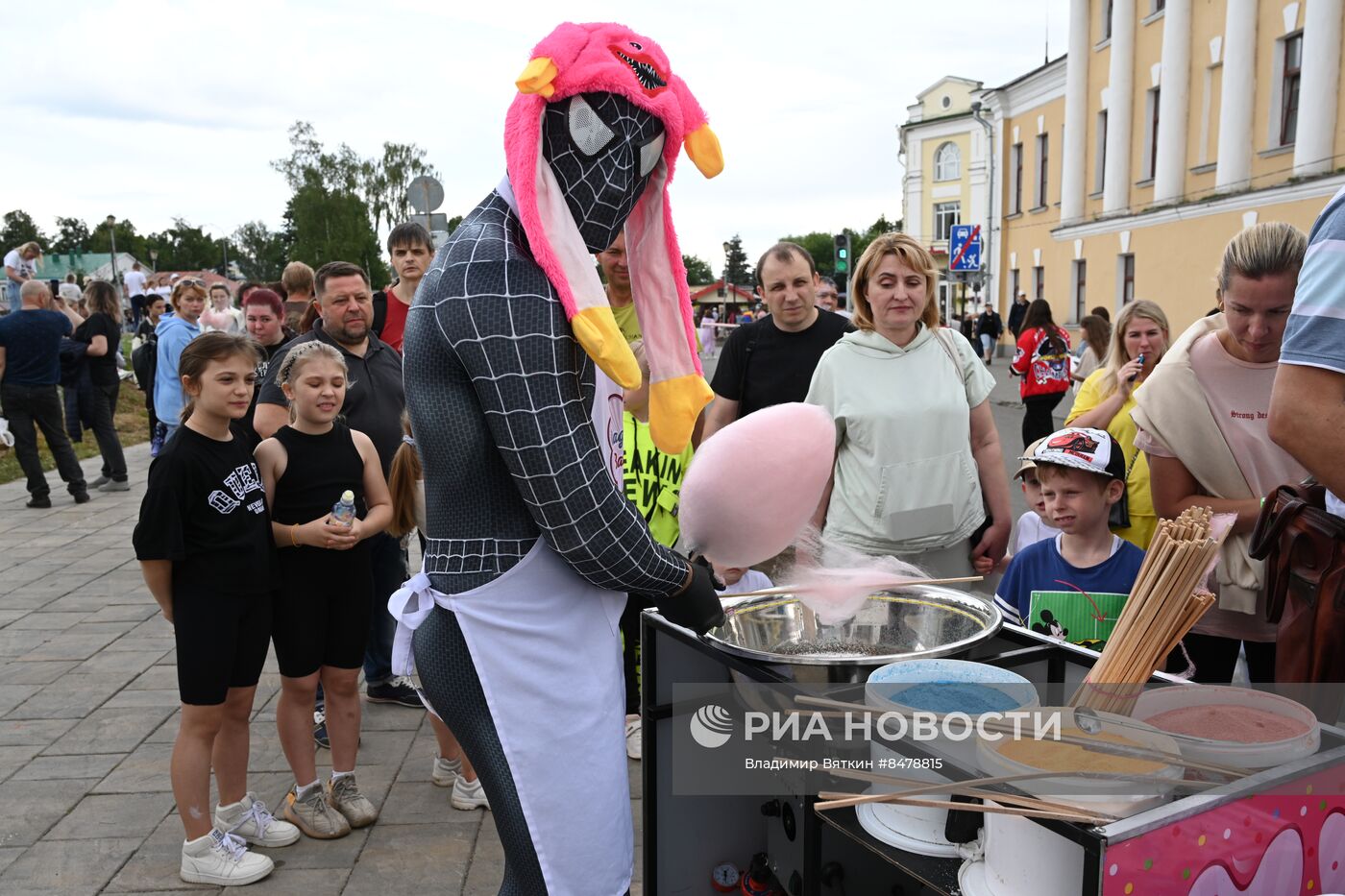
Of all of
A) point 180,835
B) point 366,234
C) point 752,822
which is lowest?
point 180,835

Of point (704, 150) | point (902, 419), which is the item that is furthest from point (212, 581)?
point (902, 419)

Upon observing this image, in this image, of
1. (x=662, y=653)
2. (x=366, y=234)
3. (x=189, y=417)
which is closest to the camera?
(x=662, y=653)

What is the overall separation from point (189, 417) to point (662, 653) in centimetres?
147

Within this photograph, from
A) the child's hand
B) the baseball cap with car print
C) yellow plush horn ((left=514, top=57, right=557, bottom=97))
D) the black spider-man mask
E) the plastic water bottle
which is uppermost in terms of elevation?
yellow plush horn ((left=514, top=57, right=557, bottom=97))

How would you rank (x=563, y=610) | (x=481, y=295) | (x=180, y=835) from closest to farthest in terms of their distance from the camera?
1. (x=481, y=295)
2. (x=563, y=610)
3. (x=180, y=835)

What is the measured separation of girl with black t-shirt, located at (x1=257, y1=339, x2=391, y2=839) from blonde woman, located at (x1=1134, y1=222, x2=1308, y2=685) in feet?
7.11

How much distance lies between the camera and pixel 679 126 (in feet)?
5.24

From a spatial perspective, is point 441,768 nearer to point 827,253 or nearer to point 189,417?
point 189,417

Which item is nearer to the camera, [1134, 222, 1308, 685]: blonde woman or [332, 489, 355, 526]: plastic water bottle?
[1134, 222, 1308, 685]: blonde woman

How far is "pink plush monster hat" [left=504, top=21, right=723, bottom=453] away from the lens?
1467mm

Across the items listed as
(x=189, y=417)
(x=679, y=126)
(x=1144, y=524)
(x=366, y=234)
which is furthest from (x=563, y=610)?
(x=366, y=234)

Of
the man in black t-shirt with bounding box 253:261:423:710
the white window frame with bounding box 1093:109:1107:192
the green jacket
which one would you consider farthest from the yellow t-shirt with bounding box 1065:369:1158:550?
the white window frame with bounding box 1093:109:1107:192

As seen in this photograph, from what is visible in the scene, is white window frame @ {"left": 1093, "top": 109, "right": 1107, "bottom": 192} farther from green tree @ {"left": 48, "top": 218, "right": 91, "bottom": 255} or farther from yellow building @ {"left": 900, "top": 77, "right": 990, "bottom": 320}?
green tree @ {"left": 48, "top": 218, "right": 91, "bottom": 255}

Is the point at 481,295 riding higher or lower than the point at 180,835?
higher
